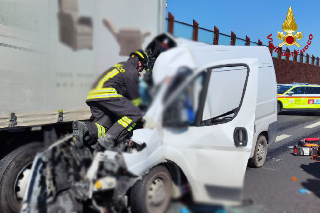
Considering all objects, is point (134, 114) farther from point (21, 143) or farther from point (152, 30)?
point (21, 143)

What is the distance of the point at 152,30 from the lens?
279 cm

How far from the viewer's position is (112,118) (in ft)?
11.4

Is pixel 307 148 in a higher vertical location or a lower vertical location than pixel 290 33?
lower

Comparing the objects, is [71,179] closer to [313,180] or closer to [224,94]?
[224,94]

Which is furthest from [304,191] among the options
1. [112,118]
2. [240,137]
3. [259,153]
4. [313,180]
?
[112,118]

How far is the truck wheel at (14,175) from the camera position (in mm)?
3346

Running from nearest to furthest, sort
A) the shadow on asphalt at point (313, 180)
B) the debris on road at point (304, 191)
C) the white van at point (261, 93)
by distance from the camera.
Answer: the white van at point (261, 93) → the debris on road at point (304, 191) → the shadow on asphalt at point (313, 180)

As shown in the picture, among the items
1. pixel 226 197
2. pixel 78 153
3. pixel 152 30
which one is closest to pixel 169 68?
pixel 152 30

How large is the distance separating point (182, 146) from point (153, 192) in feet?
1.95

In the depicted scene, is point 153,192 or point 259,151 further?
point 259,151

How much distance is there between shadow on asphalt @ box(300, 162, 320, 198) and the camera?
4852mm

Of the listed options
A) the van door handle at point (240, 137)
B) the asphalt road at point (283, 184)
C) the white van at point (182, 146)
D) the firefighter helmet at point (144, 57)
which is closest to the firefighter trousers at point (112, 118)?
the white van at point (182, 146)

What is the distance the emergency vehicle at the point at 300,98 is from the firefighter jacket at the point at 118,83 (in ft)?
44.0

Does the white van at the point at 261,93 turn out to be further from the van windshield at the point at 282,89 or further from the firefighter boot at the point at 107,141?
the van windshield at the point at 282,89
